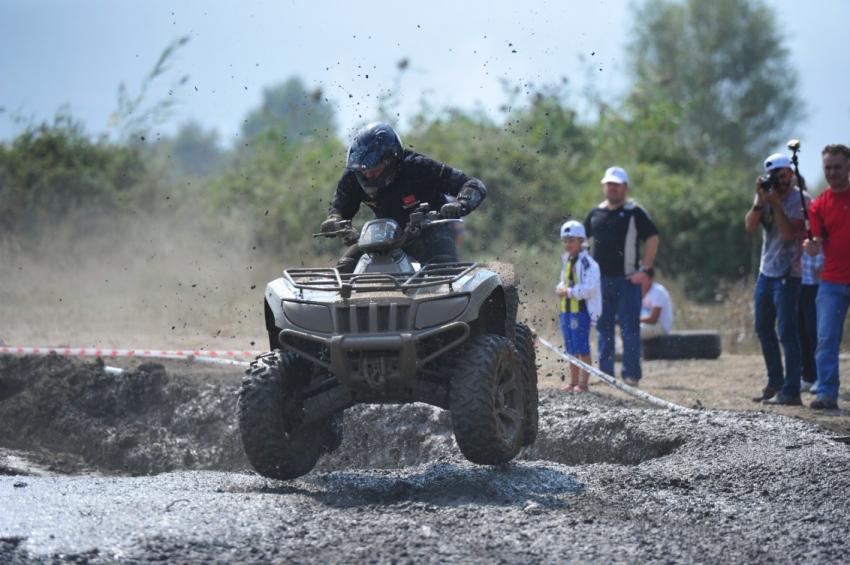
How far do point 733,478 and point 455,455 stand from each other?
2.52 meters

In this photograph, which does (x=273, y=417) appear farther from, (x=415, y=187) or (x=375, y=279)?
(x=415, y=187)

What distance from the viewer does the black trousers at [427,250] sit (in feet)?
30.0

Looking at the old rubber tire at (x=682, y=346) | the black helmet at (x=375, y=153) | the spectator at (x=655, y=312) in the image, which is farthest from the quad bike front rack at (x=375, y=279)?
the old rubber tire at (x=682, y=346)

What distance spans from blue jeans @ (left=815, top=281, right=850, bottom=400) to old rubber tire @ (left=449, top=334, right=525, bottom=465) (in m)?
4.81

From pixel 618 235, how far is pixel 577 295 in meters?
1.09

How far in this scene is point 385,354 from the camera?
8109 mm

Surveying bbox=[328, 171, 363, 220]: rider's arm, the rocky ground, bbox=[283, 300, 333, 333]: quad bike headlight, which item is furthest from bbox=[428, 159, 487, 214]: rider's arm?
the rocky ground

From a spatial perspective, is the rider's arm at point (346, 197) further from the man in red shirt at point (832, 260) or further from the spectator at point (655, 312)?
the spectator at point (655, 312)

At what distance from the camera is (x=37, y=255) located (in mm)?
23938

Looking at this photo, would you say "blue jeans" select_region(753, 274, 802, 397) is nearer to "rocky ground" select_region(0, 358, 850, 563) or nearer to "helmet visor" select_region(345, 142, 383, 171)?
"rocky ground" select_region(0, 358, 850, 563)

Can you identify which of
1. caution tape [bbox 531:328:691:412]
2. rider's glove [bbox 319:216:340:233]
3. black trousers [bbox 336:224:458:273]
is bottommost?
caution tape [bbox 531:328:691:412]

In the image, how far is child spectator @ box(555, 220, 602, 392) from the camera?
13891 mm

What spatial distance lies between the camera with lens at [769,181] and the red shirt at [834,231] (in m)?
0.50

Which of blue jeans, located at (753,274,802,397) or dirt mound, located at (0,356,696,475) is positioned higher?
blue jeans, located at (753,274,802,397)
